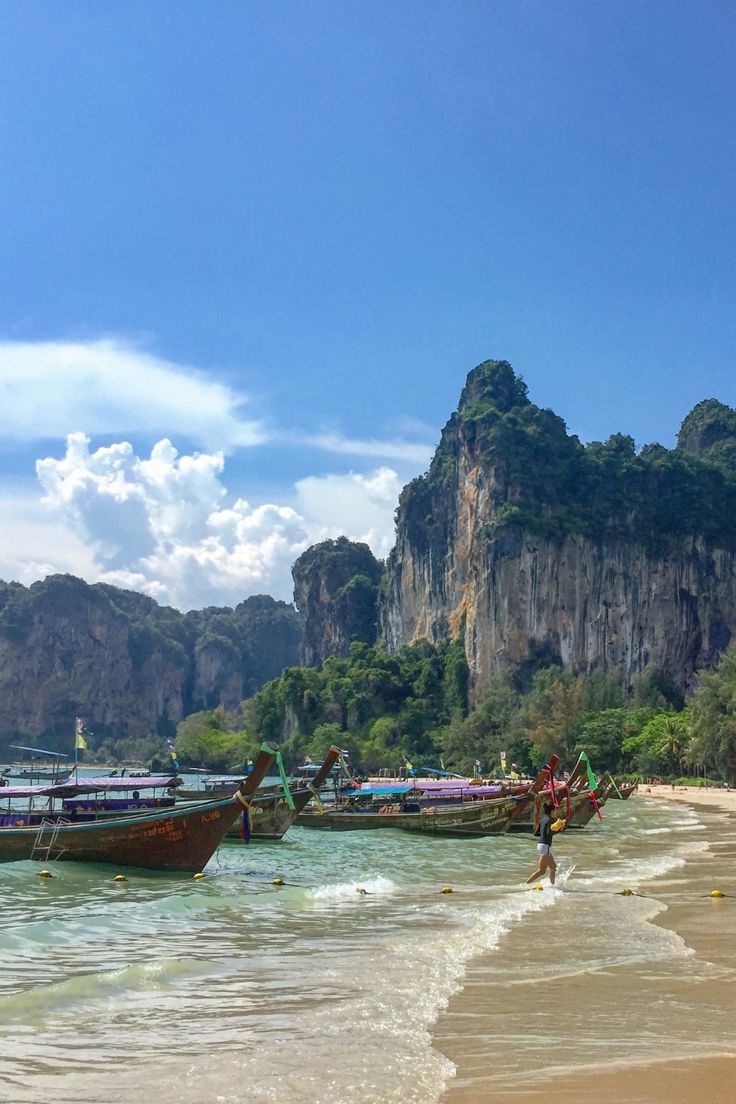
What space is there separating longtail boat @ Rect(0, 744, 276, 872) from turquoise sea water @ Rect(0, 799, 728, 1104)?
387 millimetres

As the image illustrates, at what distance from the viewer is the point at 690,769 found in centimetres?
6331

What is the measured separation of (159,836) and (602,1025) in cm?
1167

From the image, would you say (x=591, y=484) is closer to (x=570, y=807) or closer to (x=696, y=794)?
(x=696, y=794)

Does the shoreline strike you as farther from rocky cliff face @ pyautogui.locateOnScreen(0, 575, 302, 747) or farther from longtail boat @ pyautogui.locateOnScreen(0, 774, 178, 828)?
rocky cliff face @ pyautogui.locateOnScreen(0, 575, 302, 747)

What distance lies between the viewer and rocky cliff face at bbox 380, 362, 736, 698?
298 ft

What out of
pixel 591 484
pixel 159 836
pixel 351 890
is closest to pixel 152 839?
pixel 159 836

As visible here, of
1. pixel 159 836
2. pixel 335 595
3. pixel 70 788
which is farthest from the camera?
pixel 335 595

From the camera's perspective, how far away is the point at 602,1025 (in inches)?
263

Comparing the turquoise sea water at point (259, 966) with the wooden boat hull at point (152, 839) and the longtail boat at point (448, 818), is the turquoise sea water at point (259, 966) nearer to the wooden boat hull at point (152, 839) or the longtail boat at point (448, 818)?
the wooden boat hull at point (152, 839)

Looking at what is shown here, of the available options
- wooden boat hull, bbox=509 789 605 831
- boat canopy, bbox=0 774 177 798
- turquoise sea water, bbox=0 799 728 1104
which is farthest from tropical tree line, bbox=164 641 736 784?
turquoise sea water, bbox=0 799 728 1104

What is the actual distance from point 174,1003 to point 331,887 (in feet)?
26.2

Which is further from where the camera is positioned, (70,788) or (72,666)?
(72,666)

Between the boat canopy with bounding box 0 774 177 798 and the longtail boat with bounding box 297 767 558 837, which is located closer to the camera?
the longtail boat with bounding box 297 767 558 837

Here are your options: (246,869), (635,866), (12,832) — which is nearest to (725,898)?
(635,866)
